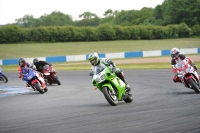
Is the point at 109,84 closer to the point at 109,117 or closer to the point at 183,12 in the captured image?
the point at 109,117

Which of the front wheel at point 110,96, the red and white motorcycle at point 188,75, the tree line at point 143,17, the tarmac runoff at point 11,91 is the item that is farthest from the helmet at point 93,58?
the tree line at point 143,17

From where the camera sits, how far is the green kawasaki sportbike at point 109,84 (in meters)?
10.9

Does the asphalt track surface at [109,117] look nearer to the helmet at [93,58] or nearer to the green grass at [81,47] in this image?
the helmet at [93,58]

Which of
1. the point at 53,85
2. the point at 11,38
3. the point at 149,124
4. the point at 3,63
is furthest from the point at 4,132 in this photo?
the point at 11,38

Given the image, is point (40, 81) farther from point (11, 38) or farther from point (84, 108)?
point (11, 38)

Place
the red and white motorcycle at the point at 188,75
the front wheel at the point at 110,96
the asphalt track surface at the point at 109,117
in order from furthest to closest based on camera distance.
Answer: the red and white motorcycle at the point at 188,75 < the front wheel at the point at 110,96 < the asphalt track surface at the point at 109,117

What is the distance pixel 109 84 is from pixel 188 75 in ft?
11.1

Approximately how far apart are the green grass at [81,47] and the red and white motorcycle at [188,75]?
33.6 metres

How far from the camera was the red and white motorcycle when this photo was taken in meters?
13.1

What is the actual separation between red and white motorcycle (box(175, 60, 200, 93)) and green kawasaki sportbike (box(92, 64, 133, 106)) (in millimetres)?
2603

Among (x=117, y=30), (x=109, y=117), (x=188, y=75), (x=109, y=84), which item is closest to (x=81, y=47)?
(x=117, y=30)

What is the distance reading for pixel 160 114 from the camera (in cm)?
905

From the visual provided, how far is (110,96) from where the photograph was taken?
11.0m

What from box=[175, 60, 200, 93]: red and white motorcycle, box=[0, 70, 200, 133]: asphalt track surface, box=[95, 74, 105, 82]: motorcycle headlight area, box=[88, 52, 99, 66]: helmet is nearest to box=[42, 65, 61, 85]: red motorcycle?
box=[0, 70, 200, 133]: asphalt track surface
